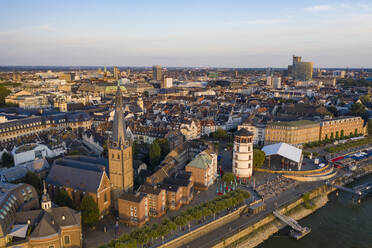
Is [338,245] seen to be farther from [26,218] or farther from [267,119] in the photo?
[267,119]

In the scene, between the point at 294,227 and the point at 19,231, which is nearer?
the point at 19,231

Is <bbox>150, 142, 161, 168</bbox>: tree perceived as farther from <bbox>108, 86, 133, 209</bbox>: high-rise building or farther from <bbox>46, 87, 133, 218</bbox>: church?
<bbox>108, 86, 133, 209</bbox>: high-rise building

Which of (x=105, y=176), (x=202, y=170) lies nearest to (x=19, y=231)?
(x=105, y=176)

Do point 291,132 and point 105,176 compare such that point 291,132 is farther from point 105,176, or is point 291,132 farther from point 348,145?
point 105,176

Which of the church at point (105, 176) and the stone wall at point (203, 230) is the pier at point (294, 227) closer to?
the stone wall at point (203, 230)

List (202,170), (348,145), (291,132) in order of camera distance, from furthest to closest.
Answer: (291,132) → (348,145) → (202,170)

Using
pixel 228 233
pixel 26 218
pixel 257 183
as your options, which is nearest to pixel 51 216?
pixel 26 218

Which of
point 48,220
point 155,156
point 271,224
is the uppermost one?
point 48,220

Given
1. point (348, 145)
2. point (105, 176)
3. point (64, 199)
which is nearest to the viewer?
point (64, 199)

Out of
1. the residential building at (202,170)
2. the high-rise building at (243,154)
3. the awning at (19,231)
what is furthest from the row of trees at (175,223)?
the high-rise building at (243,154)
